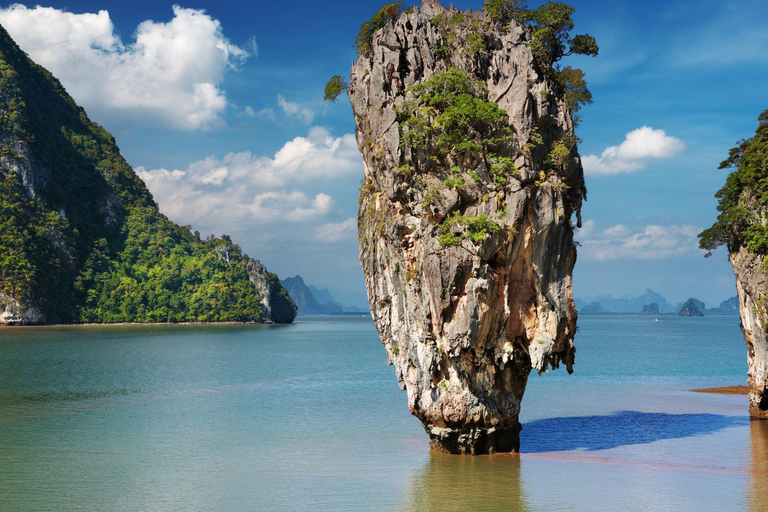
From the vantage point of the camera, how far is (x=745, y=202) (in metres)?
26.4

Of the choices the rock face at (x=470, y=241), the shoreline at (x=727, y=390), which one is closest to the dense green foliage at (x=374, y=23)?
the rock face at (x=470, y=241)

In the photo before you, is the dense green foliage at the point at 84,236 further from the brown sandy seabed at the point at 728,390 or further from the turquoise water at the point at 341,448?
the brown sandy seabed at the point at 728,390

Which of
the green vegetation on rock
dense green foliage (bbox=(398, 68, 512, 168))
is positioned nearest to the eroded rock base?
the green vegetation on rock

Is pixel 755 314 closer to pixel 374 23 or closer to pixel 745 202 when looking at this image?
pixel 745 202

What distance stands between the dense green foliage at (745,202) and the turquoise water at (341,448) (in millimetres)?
7166

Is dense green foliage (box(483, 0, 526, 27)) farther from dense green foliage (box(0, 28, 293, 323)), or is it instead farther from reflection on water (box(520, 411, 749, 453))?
dense green foliage (box(0, 28, 293, 323))

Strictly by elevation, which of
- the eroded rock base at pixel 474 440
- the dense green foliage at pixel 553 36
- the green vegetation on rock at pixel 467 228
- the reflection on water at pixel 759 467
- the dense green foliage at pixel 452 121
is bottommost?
the reflection on water at pixel 759 467

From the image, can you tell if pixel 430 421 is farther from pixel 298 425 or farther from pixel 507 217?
pixel 298 425

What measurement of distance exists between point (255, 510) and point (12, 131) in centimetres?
13896

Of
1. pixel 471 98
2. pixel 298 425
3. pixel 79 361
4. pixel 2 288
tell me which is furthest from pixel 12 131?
pixel 471 98

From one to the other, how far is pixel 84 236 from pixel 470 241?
144 meters

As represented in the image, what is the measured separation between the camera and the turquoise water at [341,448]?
60.3 feet

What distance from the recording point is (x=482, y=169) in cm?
2052

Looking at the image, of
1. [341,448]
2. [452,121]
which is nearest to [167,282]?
[341,448]
